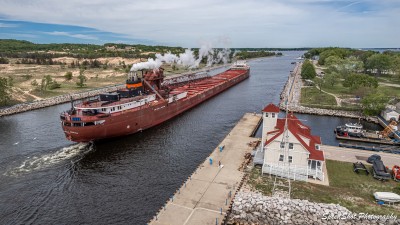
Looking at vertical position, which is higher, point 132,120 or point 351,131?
point 132,120

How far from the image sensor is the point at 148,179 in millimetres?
34062

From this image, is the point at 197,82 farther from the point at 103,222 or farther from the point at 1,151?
the point at 103,222

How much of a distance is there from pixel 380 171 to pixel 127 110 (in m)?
38.1

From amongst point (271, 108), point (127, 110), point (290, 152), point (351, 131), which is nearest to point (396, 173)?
point (290, 152)

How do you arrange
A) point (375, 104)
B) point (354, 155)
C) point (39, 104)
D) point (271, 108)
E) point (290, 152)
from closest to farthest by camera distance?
point (290, 152), point (271, 108), point (354, 155), point (375, 104), point (39, 104)

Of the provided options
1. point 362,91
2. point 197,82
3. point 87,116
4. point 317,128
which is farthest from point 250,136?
point 197,82

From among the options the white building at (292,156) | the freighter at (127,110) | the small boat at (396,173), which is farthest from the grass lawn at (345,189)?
the freighter at (127,110)

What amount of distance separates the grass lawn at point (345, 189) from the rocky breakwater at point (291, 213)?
995mm

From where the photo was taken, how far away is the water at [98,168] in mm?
28047

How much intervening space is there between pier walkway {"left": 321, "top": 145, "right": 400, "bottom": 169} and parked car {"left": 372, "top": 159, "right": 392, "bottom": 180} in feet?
7.33

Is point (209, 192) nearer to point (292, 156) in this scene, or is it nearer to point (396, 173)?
point (292, 156)

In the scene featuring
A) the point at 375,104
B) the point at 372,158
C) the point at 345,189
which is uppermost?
the point at 375,104

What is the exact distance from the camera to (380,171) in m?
30.7

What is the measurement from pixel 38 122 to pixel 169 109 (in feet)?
87.7
